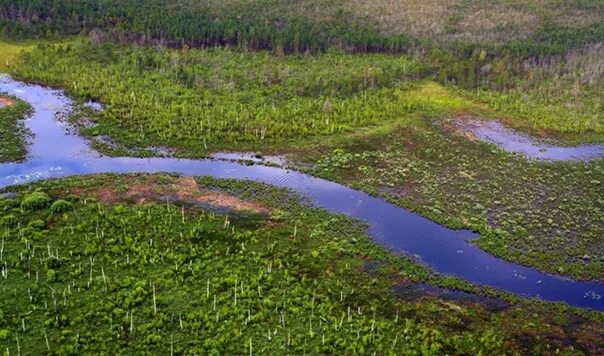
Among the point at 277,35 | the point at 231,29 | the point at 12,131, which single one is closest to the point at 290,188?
the point at 12,131

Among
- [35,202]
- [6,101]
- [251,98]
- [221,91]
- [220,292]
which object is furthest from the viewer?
[221,91]

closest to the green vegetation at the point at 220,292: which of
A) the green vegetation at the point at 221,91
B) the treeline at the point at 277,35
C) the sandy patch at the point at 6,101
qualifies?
the green vegetation at the point at 221,91

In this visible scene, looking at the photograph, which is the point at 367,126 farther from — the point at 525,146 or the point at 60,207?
the point at 60,207

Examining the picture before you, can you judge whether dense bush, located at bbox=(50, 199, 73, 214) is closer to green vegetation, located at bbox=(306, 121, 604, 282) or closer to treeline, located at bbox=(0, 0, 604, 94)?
→ green vegetation, located at bbox=(306, 121, 604, 282)

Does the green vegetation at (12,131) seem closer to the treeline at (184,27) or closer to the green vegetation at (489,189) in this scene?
the green vegetation at (489,189)

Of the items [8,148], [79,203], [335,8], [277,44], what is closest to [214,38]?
[277,44]
